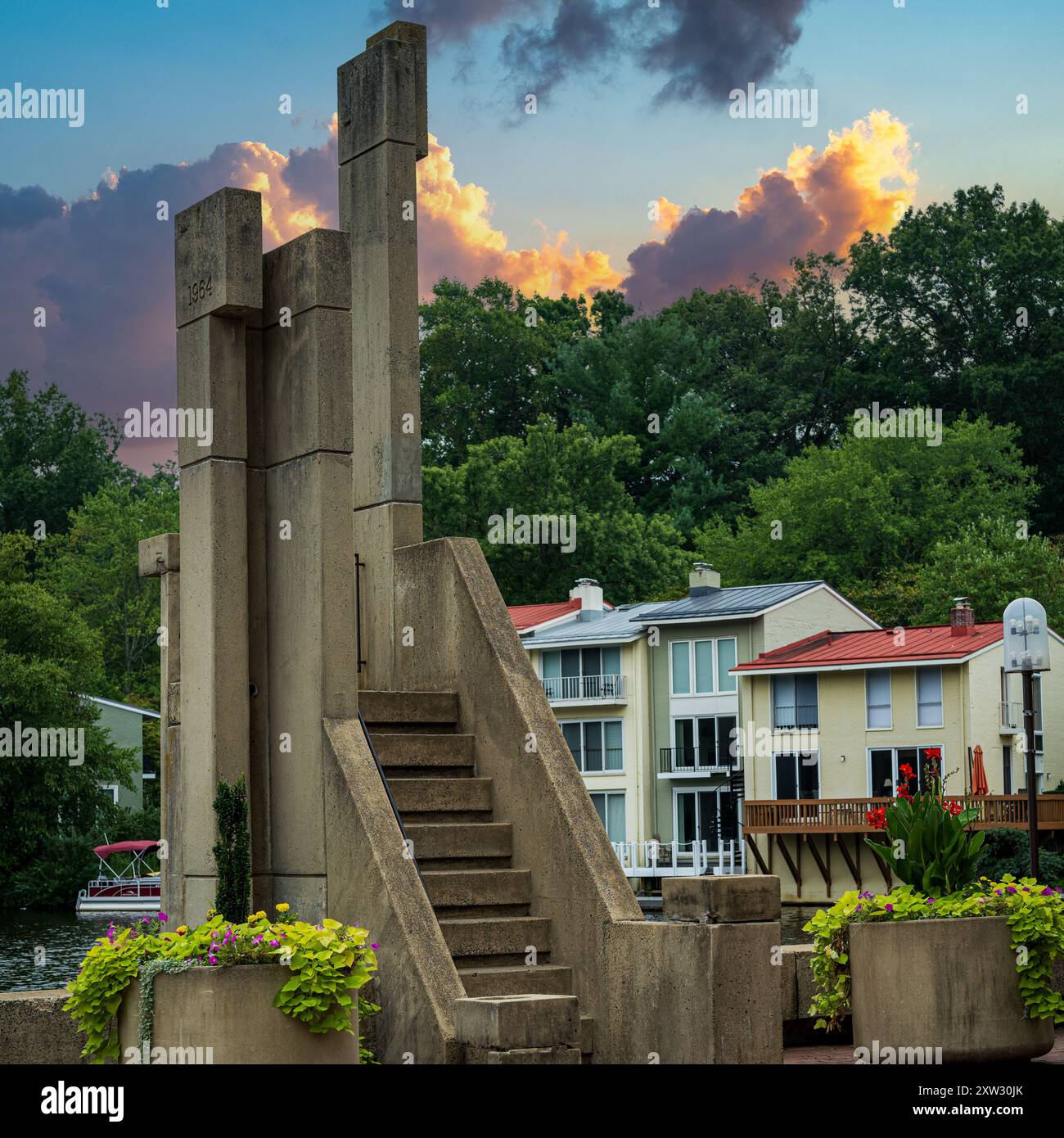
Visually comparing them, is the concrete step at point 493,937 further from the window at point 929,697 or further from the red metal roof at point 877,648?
the window at point 929,697

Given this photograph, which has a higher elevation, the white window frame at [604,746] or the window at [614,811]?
the white window frame at [604,746]

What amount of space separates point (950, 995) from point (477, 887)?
9.56ft

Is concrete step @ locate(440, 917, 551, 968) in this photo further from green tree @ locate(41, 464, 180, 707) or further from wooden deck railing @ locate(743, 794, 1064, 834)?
green tree @ locate(41, 464, 180, 707)

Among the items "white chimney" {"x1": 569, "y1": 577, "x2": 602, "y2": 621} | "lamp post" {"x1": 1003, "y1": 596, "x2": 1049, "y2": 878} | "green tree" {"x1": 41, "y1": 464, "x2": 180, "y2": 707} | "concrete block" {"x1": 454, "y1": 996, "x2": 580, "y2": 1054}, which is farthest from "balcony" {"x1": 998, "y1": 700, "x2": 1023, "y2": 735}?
"concrete block" {"x1": 454, "y1": 996, "x2": 580, "y2": 1054}

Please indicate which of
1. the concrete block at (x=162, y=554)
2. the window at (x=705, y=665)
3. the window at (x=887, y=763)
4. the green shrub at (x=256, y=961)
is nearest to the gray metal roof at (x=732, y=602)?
the window at (x=705, y=665)

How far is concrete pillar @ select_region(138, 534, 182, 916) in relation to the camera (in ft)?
40.9

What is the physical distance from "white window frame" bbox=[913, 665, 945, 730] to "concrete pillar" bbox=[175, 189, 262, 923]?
147ft

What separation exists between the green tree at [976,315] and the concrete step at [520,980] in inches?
2714

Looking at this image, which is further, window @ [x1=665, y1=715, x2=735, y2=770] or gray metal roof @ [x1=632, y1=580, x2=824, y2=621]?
window @ [x1=665, y1=715, x2=735, y2=770]

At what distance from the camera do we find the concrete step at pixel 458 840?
11.3 m

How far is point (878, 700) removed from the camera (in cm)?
5606

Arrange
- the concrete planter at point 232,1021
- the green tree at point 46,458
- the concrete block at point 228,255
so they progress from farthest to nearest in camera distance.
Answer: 1. the green tree at point 46,458
2. the concrete block at point 228,255
3. the concrete planter at point 232,1021

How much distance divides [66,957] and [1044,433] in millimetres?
57679
